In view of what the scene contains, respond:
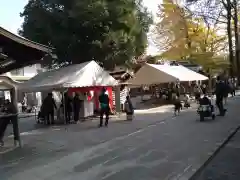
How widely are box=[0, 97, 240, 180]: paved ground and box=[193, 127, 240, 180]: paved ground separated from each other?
24 cm

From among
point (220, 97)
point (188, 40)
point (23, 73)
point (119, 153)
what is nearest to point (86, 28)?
point (220, 97)

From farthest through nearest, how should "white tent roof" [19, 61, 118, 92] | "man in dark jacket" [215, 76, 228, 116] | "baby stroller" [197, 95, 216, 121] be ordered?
"white tent roof" [19, 61, 118, 92]
"man in dark jacket" [215, 76, 228, 116]
"baby stroller" [197, 95, 216, 121]

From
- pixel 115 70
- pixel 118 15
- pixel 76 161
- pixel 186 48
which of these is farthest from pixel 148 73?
pixel 76 161

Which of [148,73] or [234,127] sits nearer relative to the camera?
[234,127]

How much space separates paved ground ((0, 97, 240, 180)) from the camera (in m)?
7.80

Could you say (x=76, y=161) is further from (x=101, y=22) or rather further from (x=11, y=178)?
(x=101, y=22)

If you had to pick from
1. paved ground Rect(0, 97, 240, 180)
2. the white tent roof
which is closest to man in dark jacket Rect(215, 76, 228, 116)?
paved ground Rect(0, 97, 240, 180)

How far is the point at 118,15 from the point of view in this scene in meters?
24.5

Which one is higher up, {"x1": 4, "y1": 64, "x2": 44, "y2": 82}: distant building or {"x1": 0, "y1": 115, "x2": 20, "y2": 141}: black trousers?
{"x1": 4, "y1": 64, "x2": 44, "y2": 82}: distant building

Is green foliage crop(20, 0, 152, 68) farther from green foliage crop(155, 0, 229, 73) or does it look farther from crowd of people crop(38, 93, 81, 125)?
green foliage crop(155, 0, 229, 73)

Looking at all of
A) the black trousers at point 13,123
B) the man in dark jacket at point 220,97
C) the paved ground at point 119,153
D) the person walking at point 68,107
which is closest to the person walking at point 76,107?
the person walking at point 68,107

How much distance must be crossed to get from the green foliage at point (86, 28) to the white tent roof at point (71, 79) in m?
4.14

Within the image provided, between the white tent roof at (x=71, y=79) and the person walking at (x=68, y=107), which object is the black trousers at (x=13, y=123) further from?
the person walking at (x=68, y=107)

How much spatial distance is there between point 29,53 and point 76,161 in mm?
4119
